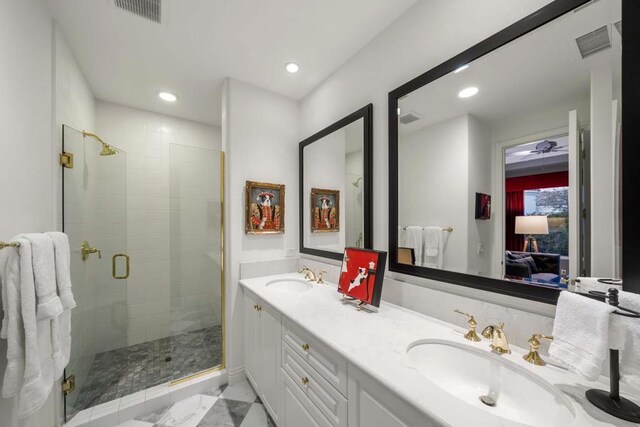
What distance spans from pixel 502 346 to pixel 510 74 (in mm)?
1121

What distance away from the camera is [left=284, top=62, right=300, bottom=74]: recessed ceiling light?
191 cm

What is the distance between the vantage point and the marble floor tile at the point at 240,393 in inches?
72.6

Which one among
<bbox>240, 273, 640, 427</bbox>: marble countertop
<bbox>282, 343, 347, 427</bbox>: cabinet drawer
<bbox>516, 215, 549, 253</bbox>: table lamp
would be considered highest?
<bbox>516, 215, 549, 253</bbox>: table lamp

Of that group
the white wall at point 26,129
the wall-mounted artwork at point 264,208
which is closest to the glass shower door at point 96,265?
the white wall at point 26,129

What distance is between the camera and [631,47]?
741 mm

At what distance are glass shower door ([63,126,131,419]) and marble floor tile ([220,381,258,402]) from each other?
2.54 ft

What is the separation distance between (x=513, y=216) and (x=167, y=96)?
293 cm

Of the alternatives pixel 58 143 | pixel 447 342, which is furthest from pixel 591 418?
pixel 58 143

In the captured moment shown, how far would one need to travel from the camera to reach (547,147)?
0.93 metres

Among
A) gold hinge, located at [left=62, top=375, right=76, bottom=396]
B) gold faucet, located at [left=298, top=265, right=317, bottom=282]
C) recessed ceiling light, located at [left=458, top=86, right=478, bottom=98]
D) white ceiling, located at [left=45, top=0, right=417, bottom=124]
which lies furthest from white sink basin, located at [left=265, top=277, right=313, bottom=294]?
white ceiling, located at [left=45, top=0, right=417, bottom=124]

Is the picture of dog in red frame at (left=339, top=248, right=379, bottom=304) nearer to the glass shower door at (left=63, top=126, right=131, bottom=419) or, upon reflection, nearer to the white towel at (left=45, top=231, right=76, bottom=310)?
the white towel at (left=45, top=231, right=76, bottom=310)

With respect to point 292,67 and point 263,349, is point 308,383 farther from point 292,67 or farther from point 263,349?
point 292,67

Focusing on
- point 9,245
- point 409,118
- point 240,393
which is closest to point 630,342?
point 409,118

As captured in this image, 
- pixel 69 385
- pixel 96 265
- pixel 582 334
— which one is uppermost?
pixel 582 334
